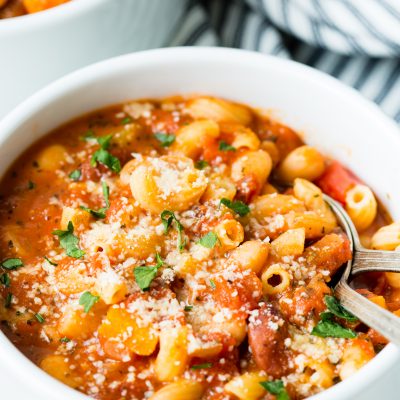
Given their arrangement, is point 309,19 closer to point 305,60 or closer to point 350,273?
point 305,60

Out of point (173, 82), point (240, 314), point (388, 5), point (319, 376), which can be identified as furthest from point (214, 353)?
point (388, 5)

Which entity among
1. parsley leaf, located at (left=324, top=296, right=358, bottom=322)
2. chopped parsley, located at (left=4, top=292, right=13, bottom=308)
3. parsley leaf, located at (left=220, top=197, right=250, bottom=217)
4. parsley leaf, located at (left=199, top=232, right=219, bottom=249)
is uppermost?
parsley leaf, located at (left=324, top=296, right=358, bottom=322)

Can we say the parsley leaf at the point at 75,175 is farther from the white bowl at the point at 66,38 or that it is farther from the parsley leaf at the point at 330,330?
the parsley leaf at the point at 330,330

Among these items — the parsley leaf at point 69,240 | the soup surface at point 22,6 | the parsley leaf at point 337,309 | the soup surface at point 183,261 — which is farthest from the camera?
the soup surface at point 22,6

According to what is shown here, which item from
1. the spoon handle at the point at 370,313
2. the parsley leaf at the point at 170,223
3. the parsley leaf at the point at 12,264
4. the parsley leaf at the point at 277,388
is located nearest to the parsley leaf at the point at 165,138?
the parsley leaf at the point at 170,223

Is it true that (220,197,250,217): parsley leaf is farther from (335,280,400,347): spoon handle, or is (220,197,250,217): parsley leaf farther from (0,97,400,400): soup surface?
(335,280,400,347): spoon handle

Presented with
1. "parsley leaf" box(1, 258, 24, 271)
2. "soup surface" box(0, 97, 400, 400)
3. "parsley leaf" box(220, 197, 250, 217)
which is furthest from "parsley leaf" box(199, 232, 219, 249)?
"parsley leaf" box(1, 258, 24, 271)

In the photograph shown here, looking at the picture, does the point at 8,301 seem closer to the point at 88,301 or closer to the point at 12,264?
the point at 12,264
